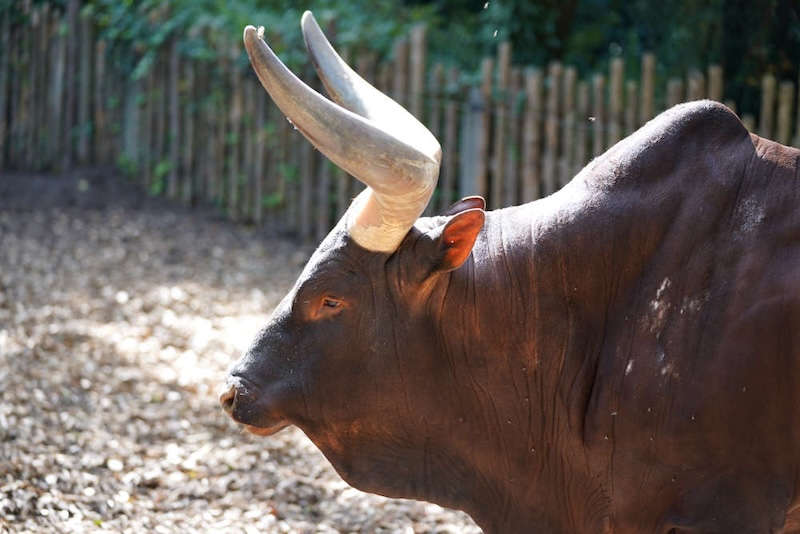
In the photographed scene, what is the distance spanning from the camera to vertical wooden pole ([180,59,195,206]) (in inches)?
464

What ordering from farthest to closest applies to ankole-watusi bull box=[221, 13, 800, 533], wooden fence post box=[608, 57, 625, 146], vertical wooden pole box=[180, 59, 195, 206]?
vertical wooden pole box=[180, 59, 195, 206], wooden fence post box=[608, 57, 625, 146], ankole-watusi bull box=[221, 13, 800, 533]

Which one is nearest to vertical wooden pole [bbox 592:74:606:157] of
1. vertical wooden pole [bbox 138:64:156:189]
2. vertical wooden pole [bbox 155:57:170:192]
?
vertical wooden pole [bbox 155:57:170:192]

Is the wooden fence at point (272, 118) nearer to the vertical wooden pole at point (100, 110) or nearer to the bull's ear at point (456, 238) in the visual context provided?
the vertical wooden pole at point (100, 110)

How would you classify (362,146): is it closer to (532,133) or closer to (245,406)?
(245,406)

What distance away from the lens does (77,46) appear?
13008 mm

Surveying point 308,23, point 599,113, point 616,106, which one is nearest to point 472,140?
point 599,113

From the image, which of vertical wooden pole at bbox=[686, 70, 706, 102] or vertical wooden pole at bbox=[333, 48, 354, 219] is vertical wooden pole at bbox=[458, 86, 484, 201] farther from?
vertical wooden pole at bbox=[686, 70, 706, 102]

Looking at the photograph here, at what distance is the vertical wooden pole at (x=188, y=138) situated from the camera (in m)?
11.8

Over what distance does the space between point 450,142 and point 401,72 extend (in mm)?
774

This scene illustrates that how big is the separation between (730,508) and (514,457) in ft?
2.20

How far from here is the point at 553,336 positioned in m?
3.52

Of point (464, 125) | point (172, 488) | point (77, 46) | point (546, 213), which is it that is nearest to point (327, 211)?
point (464, 125)

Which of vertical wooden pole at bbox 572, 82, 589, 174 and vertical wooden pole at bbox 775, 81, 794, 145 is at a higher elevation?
vertical wooden pole at bbox 775, 81, 794, 145

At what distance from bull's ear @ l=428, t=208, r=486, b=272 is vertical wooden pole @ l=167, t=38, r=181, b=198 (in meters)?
8.92
